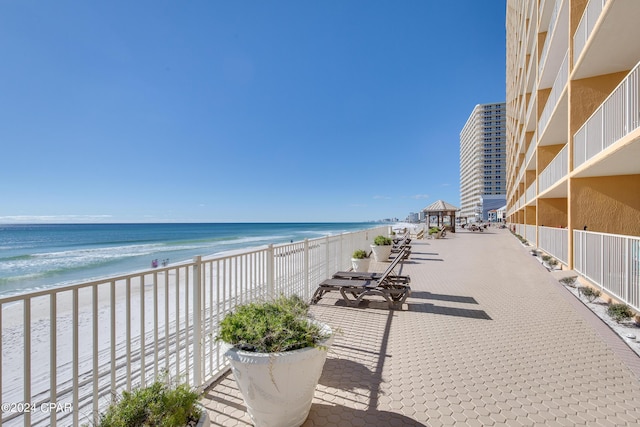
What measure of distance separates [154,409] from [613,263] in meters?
7.17

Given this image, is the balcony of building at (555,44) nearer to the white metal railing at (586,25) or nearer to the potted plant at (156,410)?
the white metal railing at (586,25)

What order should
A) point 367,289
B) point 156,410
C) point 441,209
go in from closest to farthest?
point 156,410, point 367,289, point 441,209

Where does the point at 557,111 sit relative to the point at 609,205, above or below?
above

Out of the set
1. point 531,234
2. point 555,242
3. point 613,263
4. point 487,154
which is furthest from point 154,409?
point 487,154

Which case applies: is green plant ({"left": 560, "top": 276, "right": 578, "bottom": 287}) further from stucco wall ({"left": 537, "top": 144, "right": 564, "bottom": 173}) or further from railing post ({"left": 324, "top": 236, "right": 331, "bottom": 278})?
stucco wall ({"left": 537, "top": 144, "right": 564, "bottom": 173})

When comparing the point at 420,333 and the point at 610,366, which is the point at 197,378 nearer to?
the point at 420,333

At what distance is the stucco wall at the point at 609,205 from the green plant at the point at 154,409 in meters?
9.70

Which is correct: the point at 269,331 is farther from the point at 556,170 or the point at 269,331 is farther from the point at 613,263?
the point at 556,170

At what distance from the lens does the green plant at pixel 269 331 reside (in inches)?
87.2

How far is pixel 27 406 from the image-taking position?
1560mm

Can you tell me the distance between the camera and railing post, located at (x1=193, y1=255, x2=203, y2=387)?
9.25 ft

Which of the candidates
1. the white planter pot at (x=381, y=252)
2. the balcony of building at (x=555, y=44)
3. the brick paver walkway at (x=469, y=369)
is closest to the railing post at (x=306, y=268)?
the brick paver walkway at (x=469, y=369)

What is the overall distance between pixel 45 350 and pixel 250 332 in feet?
18.0

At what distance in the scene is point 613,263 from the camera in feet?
17.2
